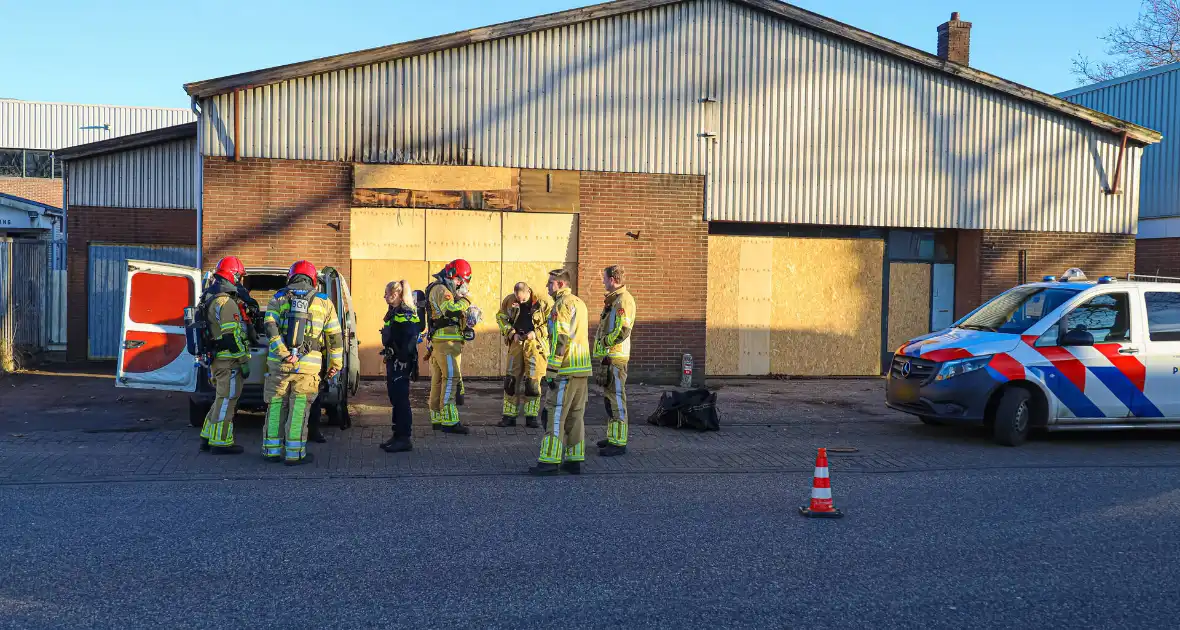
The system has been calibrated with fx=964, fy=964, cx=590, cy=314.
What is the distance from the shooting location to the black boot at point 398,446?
936 cm

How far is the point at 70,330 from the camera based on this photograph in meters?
17.1

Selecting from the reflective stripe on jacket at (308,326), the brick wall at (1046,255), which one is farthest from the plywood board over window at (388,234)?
the brick wall at (1046,255)

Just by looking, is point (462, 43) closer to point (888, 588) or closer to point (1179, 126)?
point (888, 588)

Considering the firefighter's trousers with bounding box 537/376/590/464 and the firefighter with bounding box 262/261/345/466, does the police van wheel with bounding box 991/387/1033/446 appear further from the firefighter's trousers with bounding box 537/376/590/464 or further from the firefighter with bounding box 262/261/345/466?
the firefighter with bounding box 262/261/345/466

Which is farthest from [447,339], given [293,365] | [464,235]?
[464,235]

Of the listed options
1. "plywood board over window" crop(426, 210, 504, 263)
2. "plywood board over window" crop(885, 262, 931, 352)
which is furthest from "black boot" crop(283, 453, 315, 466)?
"plywood board over window" crop(885, 262, 931, 352)

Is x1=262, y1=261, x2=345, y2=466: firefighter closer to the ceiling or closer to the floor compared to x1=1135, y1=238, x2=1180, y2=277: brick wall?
closer to the floor

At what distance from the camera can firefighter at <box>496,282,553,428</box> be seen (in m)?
11.0

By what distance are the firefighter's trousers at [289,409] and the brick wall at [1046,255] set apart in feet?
40.9

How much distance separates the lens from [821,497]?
6.93 meters

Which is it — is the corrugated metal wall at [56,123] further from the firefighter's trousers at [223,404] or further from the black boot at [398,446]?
the black boot at [398,446]

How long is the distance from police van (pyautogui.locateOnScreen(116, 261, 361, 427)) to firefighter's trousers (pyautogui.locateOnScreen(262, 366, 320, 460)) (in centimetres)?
123

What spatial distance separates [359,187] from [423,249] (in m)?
1.33

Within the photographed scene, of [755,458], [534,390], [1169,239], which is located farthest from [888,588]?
[1169,239]
